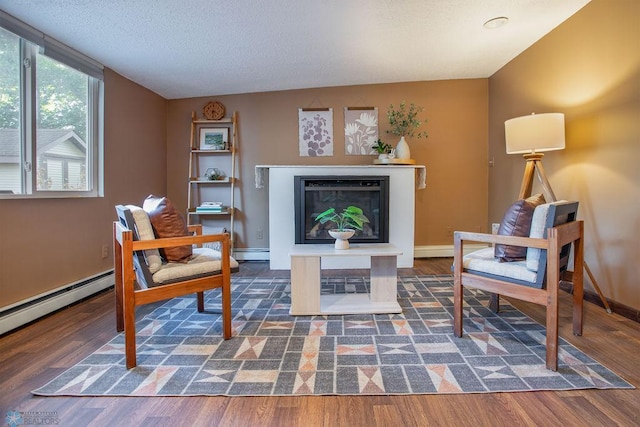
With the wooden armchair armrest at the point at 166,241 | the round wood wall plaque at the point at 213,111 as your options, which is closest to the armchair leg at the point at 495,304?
the wooden armchair armrest at the point at 166,241

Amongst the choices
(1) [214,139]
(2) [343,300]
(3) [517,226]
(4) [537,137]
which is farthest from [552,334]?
(1) [214,139]

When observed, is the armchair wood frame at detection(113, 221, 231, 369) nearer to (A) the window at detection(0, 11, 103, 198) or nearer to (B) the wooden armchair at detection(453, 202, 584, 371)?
(A) the window at detection(0, 11, 103, 198)

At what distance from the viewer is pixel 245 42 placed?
2.86m

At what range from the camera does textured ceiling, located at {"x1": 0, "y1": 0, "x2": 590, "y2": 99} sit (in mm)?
2312

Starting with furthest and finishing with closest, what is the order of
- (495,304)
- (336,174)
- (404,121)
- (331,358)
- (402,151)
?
(404,121) → (402,151) → (336,174) → (495,304) → (331,358)

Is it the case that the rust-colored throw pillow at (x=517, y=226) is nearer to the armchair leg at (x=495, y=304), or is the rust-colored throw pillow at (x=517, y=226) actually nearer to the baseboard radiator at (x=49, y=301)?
the armchair leg at (x=495, y=304)

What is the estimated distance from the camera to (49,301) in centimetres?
241

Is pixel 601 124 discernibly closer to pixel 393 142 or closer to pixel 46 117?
pixel 393 142

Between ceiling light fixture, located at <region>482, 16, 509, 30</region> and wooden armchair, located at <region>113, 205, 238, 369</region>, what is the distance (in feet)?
9.28

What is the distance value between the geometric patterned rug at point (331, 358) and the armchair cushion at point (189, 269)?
1.36ft

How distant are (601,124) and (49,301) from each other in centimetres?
450

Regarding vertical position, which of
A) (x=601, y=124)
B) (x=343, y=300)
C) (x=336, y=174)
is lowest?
(x=343, y=300)

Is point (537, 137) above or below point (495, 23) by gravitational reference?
below

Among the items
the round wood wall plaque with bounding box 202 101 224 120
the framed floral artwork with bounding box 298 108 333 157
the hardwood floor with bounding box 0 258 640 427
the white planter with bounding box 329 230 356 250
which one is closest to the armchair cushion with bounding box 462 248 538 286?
the hardwood floor with bounding box 0 258 640 427
